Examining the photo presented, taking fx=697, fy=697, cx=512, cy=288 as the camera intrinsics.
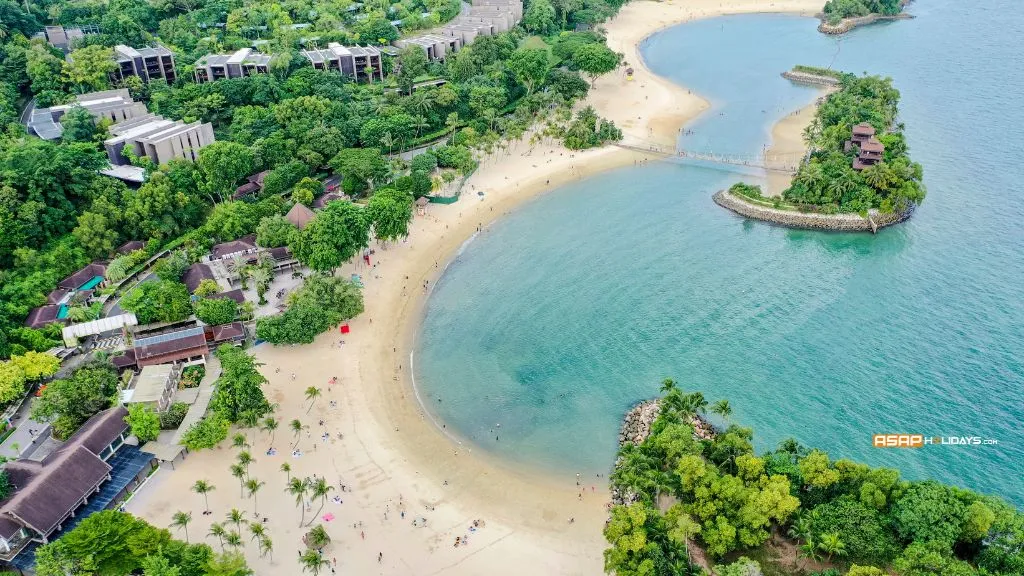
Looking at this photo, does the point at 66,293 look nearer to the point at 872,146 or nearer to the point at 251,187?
the point at 251,187

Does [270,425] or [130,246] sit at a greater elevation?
Answer: [130,246]

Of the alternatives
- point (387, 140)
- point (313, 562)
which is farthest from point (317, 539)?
point (387, 140)

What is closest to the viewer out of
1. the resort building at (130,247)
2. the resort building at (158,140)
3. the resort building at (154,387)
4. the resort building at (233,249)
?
the resort building at (154,387)

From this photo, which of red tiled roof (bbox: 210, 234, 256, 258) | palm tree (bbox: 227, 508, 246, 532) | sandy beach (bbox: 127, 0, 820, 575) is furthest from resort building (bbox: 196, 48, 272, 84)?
palm tree (bbox: 227, 508, 246, 532)

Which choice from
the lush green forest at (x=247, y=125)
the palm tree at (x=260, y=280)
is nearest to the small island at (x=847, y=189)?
the lush green forest at (x=247, y=125)

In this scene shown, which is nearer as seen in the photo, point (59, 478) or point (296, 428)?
point (59, 478)

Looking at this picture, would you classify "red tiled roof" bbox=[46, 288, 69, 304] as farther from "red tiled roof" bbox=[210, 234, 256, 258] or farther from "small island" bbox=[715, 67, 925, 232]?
"small island" bbox=[715, 67, 925, 232]

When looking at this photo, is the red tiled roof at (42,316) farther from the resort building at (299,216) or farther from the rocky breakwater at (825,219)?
the rocky breakwater at (825,219)
